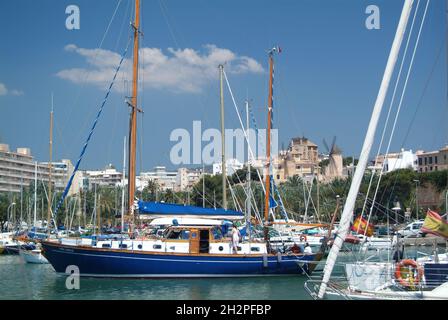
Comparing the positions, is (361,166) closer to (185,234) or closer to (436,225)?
(436,225)

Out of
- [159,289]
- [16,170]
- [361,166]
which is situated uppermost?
[16,170]

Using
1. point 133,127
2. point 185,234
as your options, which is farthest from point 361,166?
point 133,127

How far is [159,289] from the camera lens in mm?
29312

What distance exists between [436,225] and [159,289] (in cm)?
1491

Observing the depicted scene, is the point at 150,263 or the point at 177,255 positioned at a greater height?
the point at 177,255

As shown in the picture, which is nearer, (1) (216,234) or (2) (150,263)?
(2) (150,263)

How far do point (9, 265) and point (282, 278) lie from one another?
913 inches

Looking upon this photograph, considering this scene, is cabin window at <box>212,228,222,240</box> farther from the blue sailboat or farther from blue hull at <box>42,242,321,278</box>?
blue hull at <box>42,242,321,278</box>

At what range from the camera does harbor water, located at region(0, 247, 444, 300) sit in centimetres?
2708

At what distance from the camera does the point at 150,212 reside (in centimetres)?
3347

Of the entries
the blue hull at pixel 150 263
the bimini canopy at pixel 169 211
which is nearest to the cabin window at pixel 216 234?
the bimini canopy at pixel 169 211

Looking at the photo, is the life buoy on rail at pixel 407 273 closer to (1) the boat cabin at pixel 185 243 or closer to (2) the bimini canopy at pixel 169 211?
(1) the boat cabin at pixel 185 243

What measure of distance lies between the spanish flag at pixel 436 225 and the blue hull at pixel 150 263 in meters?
13.2

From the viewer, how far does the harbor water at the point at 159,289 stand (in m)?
27.1
